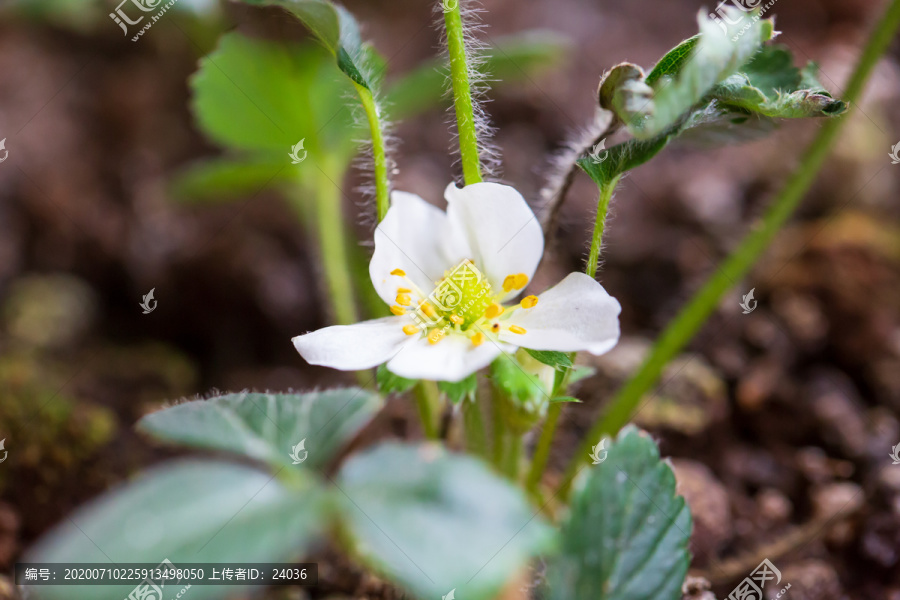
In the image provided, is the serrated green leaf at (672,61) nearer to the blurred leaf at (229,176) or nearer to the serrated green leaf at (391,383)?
the serrated green leaf at (391,383)

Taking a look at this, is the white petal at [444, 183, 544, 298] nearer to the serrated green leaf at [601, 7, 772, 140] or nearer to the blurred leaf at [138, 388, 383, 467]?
the serrated green leaf at [601, 7, 772, 140]

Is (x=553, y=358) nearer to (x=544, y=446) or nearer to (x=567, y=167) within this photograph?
(x=544, y=446)

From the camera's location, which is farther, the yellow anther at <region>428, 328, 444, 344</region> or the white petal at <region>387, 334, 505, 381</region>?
the yellow anther at <region>428, 328, 444, 344</region>

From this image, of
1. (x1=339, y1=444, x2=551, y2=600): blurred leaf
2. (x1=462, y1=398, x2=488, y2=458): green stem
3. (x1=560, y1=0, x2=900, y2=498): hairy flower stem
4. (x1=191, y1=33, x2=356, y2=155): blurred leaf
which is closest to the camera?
(x1=339, y1=444, x2=551, y2=600): blurred leaf

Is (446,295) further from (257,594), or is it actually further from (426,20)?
(426,20)

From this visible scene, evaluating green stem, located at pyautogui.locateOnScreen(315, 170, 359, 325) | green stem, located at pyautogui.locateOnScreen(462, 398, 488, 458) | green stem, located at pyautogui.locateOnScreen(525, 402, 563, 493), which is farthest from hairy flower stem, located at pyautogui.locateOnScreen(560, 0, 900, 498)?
green stem, located at pyautogui.locateOnScreen(315, 170, 359, 325)

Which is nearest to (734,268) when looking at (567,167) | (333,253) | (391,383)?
(567,167)

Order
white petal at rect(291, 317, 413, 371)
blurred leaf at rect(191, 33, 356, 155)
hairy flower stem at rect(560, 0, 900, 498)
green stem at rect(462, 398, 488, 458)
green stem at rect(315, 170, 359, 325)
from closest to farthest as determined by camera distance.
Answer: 1. white petal at rect(291, 317, 413, 371)
2. green stem at rect(462, 398, 488, 458)
3. hairy flower stem at rect(560, 0, 900, 498)
4. blurred leaf at rect(191, 33, 356, 155)
5. green stem at rect(315, 170, 359, 325)
